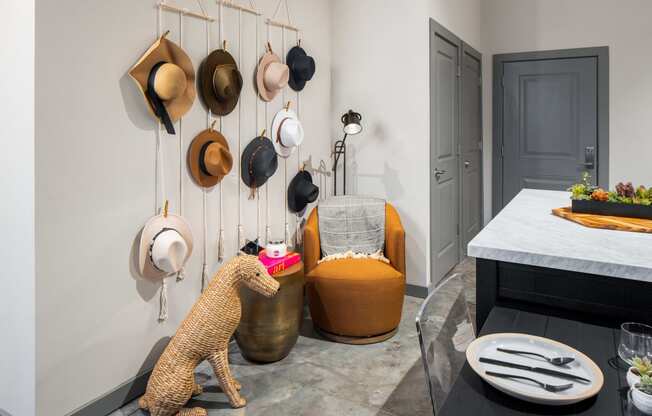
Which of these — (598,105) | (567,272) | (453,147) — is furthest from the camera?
(598,105)

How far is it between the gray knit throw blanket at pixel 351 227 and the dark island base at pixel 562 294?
1556 mm

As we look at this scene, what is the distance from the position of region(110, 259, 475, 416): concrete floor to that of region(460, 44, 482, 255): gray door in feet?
6.43

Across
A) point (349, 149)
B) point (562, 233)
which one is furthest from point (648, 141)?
point (562, 233)

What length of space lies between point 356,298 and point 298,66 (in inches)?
61.3

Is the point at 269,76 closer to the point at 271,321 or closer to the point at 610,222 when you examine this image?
the point at 271,321

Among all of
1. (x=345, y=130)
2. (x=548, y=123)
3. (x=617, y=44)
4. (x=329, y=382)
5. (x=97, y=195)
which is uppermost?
(x=617, y=44)

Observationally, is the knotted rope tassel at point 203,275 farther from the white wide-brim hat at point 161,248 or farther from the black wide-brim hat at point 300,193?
the black wide-brim hat at point 300,193

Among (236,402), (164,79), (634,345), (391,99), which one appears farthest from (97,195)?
(391,99)

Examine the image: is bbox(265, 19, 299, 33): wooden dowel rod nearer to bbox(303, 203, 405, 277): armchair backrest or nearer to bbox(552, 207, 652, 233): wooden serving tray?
bbox(303, 203, 405, 277): armchair backrest

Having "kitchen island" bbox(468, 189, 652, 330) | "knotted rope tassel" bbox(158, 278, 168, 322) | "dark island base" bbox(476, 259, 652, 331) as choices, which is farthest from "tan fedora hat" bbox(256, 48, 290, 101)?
"dark island base" bbox(476, 259, 652, 331)

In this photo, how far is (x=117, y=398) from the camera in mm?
2115

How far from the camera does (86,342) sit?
78.0 inches

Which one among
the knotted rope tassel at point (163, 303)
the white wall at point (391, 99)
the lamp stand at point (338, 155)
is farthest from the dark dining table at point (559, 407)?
the lamp stand at point (338, 155)

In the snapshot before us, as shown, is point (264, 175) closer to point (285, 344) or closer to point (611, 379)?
point (285, 344)
